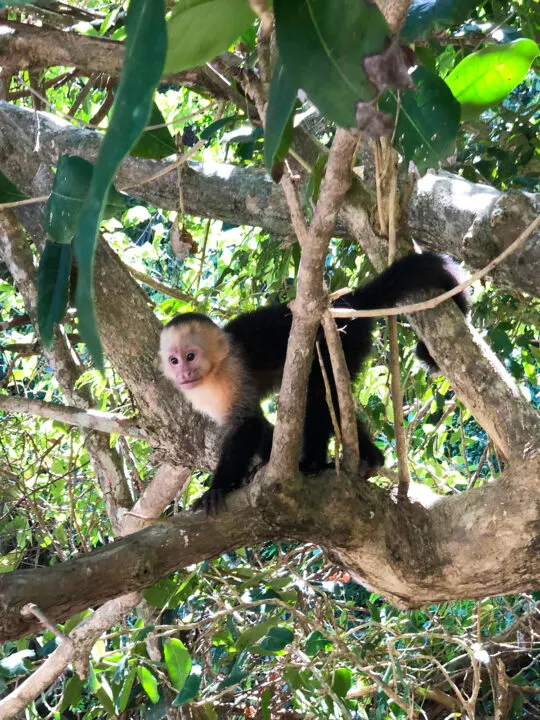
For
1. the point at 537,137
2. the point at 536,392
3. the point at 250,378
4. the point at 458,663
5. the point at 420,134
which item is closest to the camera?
the point at 420,134

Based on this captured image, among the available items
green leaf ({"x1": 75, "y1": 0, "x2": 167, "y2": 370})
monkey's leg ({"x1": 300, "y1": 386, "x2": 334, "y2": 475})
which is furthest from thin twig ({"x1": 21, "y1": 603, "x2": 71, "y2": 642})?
monkey's leg ({"x1": 300, "y1": 386, "x2": 334, "y2": 475})

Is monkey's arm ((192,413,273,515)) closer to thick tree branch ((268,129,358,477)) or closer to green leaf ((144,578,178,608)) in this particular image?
green leaf ((144,578,178,608))

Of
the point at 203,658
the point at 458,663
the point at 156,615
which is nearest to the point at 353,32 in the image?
the point at 156,615

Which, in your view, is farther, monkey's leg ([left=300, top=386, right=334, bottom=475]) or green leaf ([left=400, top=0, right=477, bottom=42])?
monkey's leg ([left=300, top=386, right=334, bottom=475])

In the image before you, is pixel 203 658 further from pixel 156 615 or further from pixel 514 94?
pixel 514 94

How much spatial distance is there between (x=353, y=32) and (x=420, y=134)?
57 cm

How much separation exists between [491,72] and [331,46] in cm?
78

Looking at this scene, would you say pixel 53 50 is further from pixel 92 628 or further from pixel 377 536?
pixel 92 628

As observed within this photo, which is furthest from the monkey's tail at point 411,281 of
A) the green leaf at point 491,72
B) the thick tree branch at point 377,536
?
the green leaf at point 491,72

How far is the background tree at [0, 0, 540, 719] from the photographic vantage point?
549 millimetres

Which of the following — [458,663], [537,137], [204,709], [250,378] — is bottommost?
[458,663]

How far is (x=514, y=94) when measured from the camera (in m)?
4.25

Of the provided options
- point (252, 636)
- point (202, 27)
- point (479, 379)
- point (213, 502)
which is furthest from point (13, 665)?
point (202, 27)

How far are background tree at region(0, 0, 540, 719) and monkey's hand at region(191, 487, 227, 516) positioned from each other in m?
0.07
